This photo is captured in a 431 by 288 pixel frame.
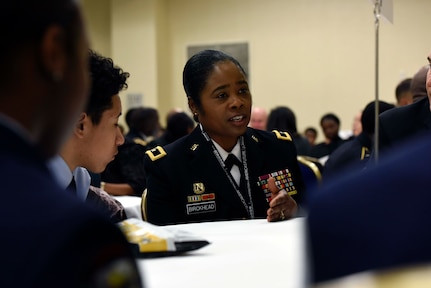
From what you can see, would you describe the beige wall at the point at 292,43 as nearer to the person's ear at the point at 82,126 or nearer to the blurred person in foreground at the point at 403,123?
the blurred person in foreground at the point at 403,123

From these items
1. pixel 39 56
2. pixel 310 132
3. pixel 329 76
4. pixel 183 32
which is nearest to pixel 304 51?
pixel 329 76

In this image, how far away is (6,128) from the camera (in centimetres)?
65

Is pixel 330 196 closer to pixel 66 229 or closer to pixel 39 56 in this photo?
pixel 66 229

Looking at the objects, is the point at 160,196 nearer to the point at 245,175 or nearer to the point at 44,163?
the point at 245,175

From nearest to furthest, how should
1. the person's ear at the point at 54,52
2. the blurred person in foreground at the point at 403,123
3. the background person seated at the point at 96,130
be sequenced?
1. the person's ear at the point at 54,52
2. the background person seated at the point at 96,130
3. the blurred person in foreground at the point at 403,123

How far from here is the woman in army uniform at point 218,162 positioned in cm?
210

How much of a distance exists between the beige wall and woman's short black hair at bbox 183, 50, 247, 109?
6.97 metres

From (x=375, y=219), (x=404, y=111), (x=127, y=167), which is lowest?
(x=127, y=167)

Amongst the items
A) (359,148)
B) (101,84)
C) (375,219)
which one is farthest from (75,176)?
(359,148)

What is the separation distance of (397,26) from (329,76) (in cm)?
121

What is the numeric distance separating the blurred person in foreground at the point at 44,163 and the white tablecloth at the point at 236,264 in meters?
0.32

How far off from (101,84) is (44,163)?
119cm

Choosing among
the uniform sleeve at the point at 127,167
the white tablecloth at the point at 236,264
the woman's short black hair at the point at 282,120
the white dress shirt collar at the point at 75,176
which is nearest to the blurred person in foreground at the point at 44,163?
the white tablecloth at the point at 236,264

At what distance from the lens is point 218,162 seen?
Answer: 2.17 metres
